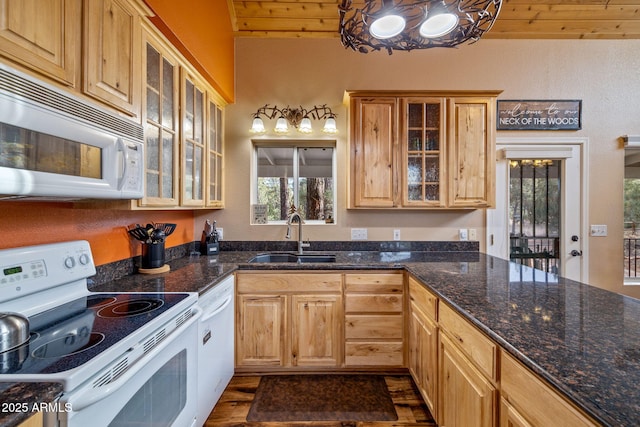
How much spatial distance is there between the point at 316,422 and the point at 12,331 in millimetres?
1556

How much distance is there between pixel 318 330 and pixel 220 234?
1.33 m

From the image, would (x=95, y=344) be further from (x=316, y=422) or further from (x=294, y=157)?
(x=294, y=157)

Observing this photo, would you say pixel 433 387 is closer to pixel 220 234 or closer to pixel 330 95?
pixel 220 234

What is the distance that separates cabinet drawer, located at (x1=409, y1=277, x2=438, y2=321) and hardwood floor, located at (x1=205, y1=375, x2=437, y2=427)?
66 cm

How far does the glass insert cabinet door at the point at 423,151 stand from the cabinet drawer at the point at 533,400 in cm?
168

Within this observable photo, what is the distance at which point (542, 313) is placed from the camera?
112 centimetres

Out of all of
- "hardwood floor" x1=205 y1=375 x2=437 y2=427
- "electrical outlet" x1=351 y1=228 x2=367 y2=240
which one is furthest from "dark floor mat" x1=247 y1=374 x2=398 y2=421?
"electrical outlet" x1=351 y1=228 x2=367 y2=240

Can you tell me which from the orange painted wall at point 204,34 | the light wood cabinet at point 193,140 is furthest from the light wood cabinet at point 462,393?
the orange painted wall at point 204,34

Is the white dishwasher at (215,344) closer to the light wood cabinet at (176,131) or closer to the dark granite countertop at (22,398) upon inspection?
the light wood cabinet at (176,131)

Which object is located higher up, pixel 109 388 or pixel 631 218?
pixel 631 218

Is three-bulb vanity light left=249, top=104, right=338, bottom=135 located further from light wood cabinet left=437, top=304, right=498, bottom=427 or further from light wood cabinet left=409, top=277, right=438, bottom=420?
light wood cabinet left=437, top=304, right=498, bottom=427

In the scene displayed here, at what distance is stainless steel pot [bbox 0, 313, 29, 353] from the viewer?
2.74ft

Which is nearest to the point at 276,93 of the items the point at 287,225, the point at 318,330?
the point at 287,225

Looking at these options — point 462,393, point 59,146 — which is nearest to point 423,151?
point 462,393
